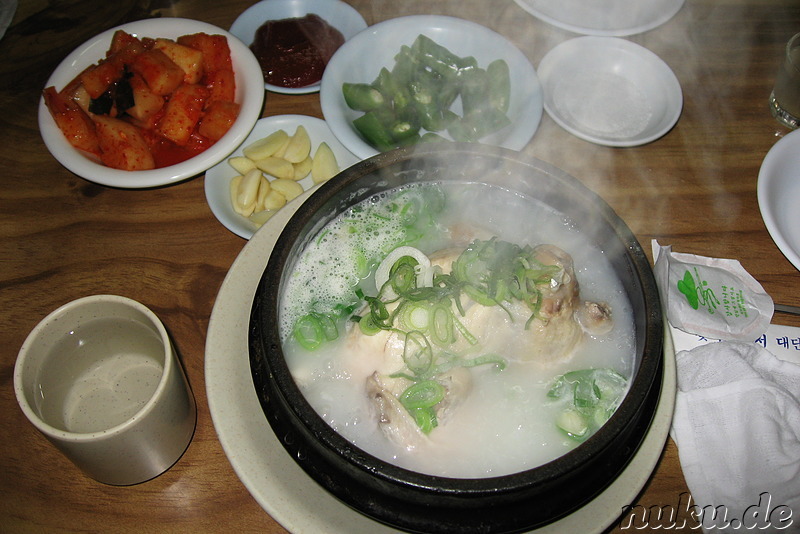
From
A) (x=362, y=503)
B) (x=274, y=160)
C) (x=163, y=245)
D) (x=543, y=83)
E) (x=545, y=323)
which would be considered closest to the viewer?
(x=362, y=503)

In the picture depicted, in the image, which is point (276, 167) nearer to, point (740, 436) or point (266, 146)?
point (266, 146)

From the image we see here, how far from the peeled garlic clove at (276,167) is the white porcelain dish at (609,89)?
995mm

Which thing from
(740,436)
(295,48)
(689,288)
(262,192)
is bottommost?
(740,436)

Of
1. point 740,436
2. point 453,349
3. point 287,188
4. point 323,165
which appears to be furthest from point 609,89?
point 453,349

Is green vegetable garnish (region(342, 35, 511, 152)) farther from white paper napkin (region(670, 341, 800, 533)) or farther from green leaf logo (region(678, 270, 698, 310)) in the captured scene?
white paper napkin (region(670, 341, 800, 533))

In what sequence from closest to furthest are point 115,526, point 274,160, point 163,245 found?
1. point 115,526
2. point 163,245
3. point 274,160

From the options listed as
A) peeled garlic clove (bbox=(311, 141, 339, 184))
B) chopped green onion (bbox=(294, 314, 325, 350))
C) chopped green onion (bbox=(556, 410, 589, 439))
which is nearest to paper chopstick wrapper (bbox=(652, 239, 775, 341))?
chopped green onion (bbox=(556, 410, 589, 439))

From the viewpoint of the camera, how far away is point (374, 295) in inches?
60.0

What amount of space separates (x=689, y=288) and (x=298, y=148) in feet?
4.54

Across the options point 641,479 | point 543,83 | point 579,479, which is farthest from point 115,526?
point 543,83

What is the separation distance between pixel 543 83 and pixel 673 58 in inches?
23.2

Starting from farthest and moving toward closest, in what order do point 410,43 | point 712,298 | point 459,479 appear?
1. point 410,43
2. point 712,298
3. point 459,479

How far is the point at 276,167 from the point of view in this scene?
2.15 metres

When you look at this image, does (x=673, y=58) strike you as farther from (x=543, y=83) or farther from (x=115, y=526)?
(x=115, y=526)
